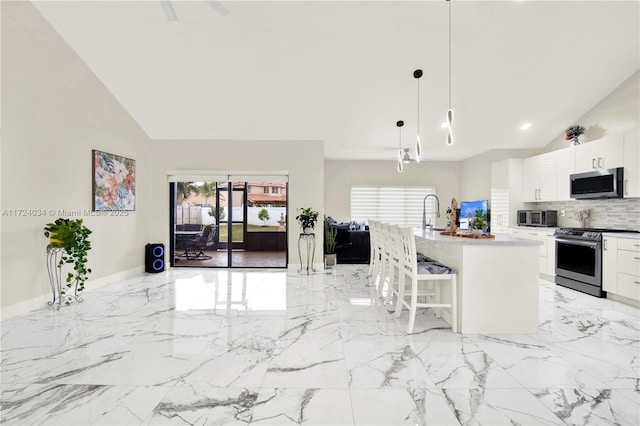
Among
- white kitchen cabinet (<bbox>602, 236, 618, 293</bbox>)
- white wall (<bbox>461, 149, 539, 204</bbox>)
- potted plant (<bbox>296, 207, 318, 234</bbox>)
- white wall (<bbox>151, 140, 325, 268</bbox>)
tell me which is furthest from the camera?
white wall (<bbox>461, 149, 539, 204</bbox>)

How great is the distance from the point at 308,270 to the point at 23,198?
3.91 meters

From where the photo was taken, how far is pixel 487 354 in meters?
2.58

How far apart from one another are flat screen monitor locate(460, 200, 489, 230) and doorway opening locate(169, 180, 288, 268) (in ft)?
13.3

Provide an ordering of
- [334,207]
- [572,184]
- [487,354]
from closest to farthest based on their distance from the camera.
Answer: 1. [487,354]
2. [572,184]
3. [334,207]

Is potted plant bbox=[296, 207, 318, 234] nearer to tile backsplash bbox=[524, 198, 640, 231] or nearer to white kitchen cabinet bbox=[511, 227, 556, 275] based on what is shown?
white kitchen cabinet bbox=[511, 227, 556, 275]

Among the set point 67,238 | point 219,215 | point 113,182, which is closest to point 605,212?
point 219,215

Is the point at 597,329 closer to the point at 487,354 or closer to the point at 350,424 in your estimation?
the point at 487,354

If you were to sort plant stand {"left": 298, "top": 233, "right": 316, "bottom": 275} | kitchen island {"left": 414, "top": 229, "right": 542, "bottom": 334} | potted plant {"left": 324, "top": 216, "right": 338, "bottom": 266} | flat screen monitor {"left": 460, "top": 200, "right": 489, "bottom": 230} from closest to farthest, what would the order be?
kitchen island {"left": 414, "top": 229, "right": 542, "bottom": 334}, plant stand {"left": 298, "top": 233, "right": 316, "bottom": 275}, potted plant {"left": 324, "top": 216, "right": 338, "bottom": 266}, flat screen monitor {"left": 460, "top": 200, "right": 489, "bottom": 230}

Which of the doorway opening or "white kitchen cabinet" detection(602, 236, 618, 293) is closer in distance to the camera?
"white kitchen cabinet" detection(602, 236, 618, 293)

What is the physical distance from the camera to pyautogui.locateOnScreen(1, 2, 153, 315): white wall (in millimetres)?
3473

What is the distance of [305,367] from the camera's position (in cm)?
236

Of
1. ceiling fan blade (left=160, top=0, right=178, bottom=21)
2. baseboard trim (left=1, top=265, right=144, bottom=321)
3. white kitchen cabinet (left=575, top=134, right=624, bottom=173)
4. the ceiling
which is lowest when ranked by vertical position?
baseboard trim (left=1, top=265, right=144, bottom=321)

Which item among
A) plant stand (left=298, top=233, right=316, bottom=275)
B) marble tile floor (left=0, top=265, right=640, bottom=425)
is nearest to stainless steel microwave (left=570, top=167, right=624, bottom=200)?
marble tile floor (left=0, top=265, right=640, bottom=425)

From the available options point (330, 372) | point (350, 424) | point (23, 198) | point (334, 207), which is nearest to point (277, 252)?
point (334, 207)
